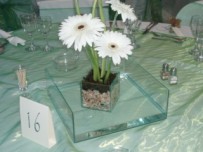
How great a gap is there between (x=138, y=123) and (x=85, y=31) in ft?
1.08

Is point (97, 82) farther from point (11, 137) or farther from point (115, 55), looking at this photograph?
point (11, 137)

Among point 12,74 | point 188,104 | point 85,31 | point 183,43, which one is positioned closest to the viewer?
point 85,31

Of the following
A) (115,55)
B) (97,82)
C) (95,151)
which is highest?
(115,55)

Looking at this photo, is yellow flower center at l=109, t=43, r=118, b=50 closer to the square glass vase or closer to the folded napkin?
the square glass vase

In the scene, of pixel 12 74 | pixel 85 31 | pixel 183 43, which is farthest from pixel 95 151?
pixel 183 43

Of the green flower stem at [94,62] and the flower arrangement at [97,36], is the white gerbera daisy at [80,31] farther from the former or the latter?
the green flower stem at [94,62]

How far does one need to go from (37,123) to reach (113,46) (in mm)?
285

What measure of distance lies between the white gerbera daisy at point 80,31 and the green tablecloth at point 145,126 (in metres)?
0.28

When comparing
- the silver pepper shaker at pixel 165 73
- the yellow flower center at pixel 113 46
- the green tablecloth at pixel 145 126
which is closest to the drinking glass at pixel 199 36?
the green tablecloth at pixel 145 126

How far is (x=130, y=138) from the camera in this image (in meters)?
0.86

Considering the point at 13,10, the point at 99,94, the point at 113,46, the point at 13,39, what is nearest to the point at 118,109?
the point at 99,94

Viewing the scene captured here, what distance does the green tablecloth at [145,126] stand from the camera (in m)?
0.84

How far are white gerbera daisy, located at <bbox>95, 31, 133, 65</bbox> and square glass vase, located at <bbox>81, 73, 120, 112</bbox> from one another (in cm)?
14

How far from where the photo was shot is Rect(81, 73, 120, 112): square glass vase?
35.3 inches
